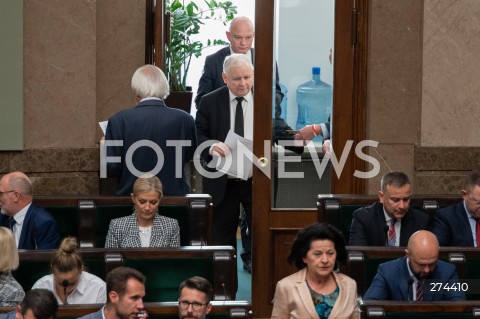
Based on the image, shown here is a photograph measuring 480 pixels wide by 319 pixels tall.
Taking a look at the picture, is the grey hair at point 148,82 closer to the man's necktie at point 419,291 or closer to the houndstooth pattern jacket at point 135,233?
the houndstooth pattern jacket at point 135,233

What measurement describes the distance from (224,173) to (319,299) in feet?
7.81

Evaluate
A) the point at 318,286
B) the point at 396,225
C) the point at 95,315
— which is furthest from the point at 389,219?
the point at 95,315

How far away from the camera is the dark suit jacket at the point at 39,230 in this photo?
21.5ft

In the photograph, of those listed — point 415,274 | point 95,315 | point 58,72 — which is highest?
point 58,72

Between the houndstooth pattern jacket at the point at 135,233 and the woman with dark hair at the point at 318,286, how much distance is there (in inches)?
39.9

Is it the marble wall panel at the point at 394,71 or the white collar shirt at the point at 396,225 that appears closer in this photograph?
the white collar shirt at the point at 396,225

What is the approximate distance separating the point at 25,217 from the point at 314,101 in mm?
2272

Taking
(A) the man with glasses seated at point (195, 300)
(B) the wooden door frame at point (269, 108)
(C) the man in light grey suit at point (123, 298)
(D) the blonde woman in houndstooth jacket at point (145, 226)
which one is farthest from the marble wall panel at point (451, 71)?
(C) the man in light grey suit at point (123, 298)

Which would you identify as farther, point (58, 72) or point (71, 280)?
point (58, 72)

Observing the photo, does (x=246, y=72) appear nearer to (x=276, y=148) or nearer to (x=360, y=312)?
(x=276, y=148)

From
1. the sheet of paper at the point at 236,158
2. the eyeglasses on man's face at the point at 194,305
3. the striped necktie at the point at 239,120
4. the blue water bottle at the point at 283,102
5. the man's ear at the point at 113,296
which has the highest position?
the blue water bottle at the point at 283,102

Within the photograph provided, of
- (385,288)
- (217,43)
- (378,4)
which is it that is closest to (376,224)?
(385,288)

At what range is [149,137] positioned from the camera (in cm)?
710

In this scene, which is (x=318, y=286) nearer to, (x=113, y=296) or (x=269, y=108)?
(x=113, y=296)
